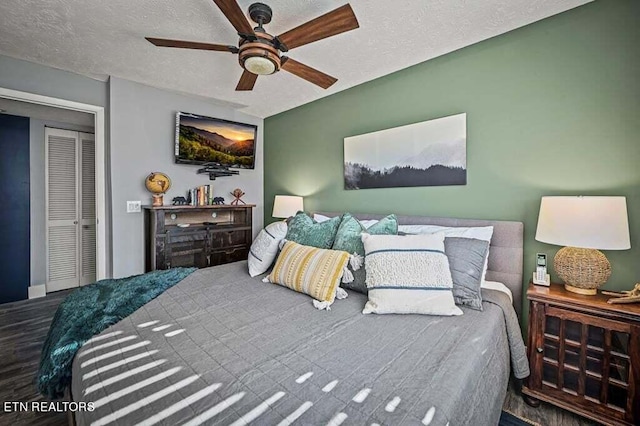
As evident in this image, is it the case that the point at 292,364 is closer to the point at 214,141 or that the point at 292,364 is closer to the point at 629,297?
the point at 629,297

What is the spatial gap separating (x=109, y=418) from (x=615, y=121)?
2821mm

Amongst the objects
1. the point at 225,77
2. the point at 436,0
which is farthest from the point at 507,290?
the point at 225,77

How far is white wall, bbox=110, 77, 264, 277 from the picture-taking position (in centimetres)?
297

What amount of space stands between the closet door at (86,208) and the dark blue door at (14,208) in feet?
1.90

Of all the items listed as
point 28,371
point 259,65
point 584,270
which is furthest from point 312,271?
point 28,371

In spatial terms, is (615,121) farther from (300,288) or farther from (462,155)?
(300,288)

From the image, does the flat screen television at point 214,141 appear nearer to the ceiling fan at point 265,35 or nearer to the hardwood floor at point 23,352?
the ceiling fan at point 265,35

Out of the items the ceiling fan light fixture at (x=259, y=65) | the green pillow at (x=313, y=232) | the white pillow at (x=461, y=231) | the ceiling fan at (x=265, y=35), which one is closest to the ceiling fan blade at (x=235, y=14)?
the ceiling fan at (x=265, y=35)

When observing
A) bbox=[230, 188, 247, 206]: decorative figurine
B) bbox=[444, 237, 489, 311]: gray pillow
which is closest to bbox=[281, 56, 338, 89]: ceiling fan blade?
bbox=[444, 237, 489, 311]: gray pillow

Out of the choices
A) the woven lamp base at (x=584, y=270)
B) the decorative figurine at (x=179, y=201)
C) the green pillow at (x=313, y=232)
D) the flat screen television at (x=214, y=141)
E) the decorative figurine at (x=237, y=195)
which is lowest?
the woven lamp base at (x=584, y=270)

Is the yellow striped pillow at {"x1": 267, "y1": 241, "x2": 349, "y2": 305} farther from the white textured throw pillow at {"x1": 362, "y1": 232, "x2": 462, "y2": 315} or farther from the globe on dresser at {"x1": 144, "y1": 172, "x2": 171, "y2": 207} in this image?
the globe on dresser at {"x1": 144, "y1": 172, "x2": 171, "y2": 207}

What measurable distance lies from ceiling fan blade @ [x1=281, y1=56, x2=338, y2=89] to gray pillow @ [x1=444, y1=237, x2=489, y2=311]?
1512 mm

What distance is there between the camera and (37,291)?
3.63 meters

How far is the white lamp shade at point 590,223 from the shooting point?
1430 mm
